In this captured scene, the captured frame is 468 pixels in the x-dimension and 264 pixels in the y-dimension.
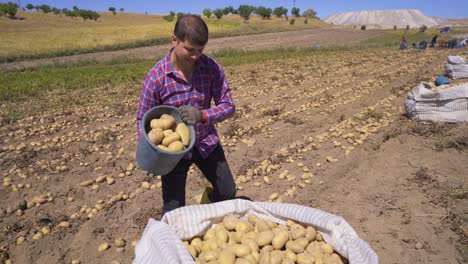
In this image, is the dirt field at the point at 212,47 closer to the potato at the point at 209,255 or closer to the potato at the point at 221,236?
the potato at the point at 221,236

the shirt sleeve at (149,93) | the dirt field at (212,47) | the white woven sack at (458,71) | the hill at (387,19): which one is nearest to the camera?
the shirt sleeve at (149,93)

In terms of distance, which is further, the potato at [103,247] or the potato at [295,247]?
the potato at [103,247]

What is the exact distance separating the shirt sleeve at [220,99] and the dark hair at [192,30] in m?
0.41

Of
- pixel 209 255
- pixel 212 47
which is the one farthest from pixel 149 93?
pixel 212 47

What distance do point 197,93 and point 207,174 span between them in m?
0.69

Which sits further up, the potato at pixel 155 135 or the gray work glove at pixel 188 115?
the gray work glove at pixel 188 115

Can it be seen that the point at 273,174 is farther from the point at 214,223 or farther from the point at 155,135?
the point at 155,135

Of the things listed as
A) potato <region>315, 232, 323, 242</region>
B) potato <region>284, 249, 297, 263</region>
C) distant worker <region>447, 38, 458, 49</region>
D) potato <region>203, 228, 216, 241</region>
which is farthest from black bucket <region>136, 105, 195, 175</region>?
distant worker <region>447, 38, 458, 49</region>

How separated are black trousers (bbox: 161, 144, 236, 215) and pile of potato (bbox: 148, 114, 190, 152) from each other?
0.42 metres

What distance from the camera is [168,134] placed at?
→ 194cm

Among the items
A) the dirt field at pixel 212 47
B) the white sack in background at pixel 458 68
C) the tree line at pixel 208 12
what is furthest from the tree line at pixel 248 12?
the white sack in background at pixel 458 68

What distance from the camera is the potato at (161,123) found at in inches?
76.0

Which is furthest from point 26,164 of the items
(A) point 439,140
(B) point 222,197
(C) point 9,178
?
(A) point 439,140

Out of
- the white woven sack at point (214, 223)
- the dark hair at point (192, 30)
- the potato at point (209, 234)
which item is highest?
the dark hair at point (192, 30)
